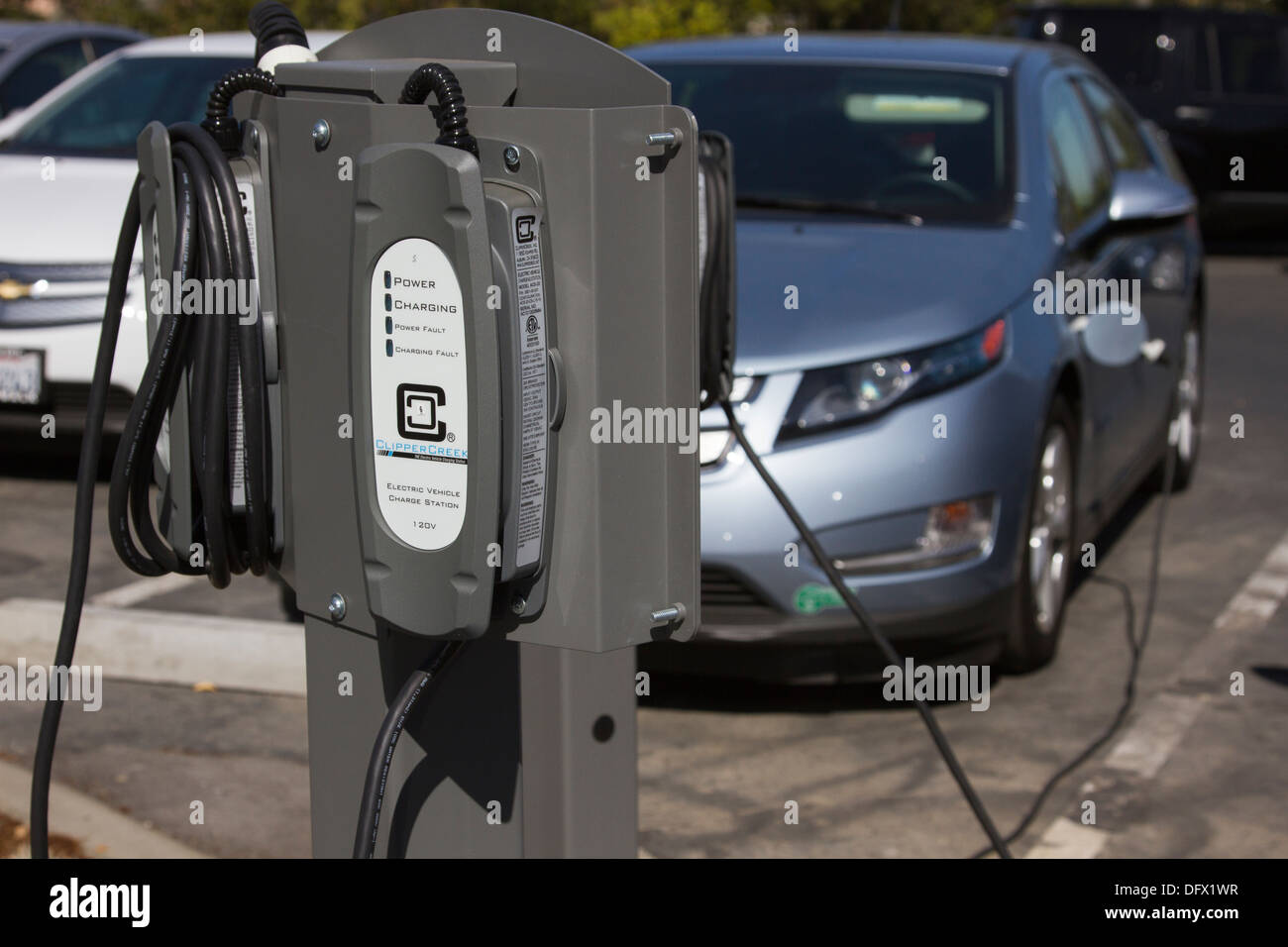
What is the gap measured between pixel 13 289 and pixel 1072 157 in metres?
3.66

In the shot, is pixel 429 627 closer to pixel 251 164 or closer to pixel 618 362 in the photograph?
pixel 618 362

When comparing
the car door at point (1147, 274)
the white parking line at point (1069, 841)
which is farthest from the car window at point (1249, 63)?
the white parking line at point (1069, 841)

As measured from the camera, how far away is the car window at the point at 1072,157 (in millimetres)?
5012

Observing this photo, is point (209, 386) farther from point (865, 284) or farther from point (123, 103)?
point (123, 103)

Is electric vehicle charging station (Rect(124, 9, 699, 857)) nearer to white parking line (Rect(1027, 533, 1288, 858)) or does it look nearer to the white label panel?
the white label panel

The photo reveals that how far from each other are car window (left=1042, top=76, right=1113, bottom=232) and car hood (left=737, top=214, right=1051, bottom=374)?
1.49ft

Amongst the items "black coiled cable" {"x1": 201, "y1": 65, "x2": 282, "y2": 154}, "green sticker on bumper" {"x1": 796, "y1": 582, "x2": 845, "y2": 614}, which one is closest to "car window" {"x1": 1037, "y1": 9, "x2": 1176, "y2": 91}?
"green sticker on bumper" {"x1": 796, "y1": 582, "x2": 845, "y2": 614}

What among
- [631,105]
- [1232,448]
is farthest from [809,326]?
[1232,448]

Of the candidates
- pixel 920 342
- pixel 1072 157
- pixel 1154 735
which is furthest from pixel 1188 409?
pixel 920 342

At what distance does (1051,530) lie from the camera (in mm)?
4602

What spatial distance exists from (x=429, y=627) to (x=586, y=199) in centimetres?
45

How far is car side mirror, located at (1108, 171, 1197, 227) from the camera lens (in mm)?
5086

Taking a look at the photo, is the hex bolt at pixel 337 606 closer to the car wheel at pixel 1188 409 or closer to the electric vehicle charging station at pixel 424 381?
the electric vehicle charging station at pixel 424 381

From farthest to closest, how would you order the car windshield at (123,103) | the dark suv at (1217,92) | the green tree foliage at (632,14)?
the green tree foliage at (632,14) < the dark suv at (1217,92) < the car windshield at (123,103)
